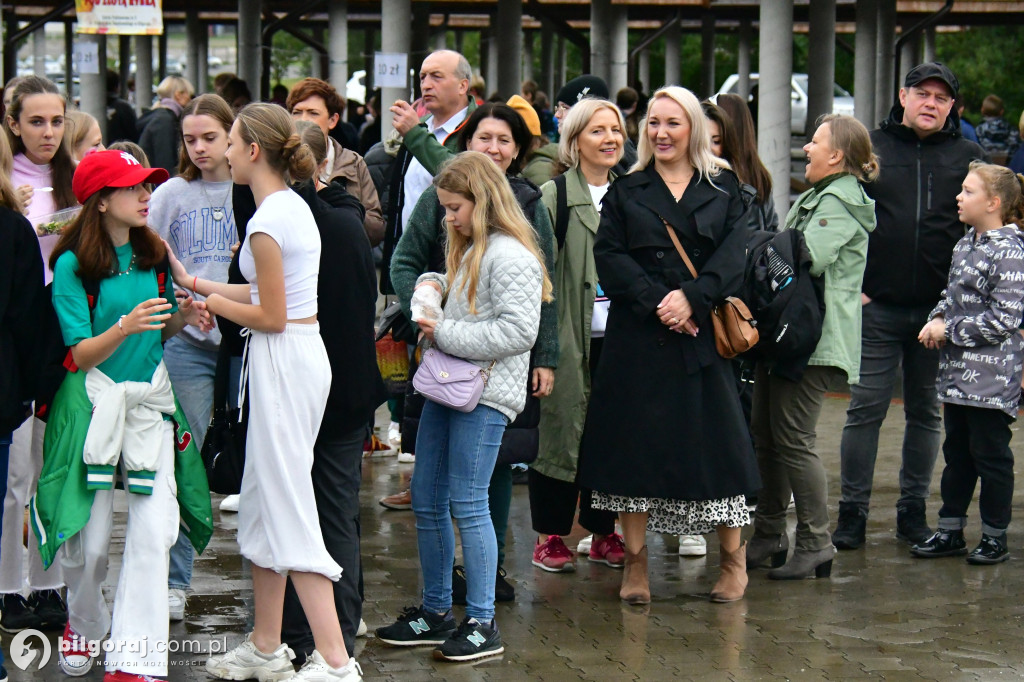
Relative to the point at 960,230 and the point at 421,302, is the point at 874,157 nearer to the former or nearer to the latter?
the point at 960,230

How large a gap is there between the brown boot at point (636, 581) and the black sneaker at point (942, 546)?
155 cm

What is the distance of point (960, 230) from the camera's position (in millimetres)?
6938

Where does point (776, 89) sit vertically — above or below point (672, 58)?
below

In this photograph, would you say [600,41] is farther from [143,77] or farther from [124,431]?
[124,431]

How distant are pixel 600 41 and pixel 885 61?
5.54m

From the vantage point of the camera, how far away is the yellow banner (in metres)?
14.6

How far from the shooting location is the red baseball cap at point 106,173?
4816 mm

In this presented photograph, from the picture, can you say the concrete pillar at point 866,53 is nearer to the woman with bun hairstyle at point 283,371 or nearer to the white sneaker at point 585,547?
the white sneaker at point 585,547

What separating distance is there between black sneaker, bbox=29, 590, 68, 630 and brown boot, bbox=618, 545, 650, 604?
7.42 feet

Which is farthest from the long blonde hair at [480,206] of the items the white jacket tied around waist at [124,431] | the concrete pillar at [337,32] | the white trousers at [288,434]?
the concrete pillar at [337,32]

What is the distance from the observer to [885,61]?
88.4 feet

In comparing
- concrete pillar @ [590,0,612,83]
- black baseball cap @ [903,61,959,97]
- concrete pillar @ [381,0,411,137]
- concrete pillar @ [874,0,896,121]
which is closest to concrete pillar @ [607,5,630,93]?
concrete pillar @ [590,0,612,83]

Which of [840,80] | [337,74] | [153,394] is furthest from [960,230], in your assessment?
[840,80]

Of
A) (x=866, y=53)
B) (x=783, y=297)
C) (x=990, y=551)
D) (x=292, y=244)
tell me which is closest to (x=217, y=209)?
(x=292, y=244)
